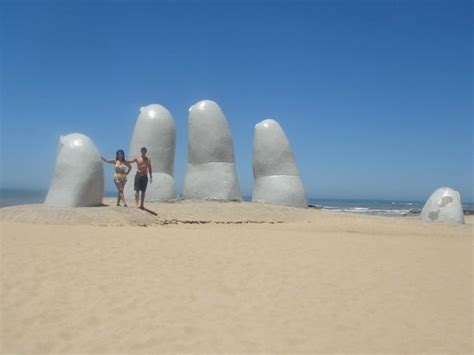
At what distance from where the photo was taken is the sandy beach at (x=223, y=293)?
347cm

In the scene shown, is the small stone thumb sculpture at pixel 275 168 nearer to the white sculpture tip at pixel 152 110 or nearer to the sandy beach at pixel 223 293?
the white sculpture tip at pixel 152 110

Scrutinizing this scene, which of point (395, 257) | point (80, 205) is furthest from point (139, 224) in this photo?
point (395, 257)

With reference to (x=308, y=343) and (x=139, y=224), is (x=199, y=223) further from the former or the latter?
(x=308, y=343)

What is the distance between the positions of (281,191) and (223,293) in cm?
1062

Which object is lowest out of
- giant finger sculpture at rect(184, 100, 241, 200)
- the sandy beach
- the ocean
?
the sandy beach

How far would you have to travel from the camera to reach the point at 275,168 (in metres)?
15.2

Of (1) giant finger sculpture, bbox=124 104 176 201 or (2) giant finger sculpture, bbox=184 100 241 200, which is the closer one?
(1) giant finger sculpture, bbox=124 104 176 201

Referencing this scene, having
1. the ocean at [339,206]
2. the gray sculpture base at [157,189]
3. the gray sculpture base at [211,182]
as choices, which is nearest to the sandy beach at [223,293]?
the gray sculpture base at [157,189]

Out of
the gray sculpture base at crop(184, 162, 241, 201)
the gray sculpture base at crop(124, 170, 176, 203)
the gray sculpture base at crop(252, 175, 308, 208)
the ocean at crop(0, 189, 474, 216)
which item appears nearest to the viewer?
the gray sculpture base at crop(124, 170, 176, 203)

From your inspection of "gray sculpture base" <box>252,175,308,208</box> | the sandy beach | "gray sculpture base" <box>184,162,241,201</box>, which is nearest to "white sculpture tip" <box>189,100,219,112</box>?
"gray sculpture base" <box>184,162,241,201</box>

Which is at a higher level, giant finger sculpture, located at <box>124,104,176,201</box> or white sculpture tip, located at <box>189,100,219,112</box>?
white sculpture tip, located at <box>189,100,219,112</box>

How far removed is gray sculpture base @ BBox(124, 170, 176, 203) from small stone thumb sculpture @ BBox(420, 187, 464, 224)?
8.41 metres

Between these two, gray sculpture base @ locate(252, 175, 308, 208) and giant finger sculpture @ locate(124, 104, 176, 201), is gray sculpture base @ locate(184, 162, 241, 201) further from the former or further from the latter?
gray sculpture base @ locate(252, 175, 308, 208)

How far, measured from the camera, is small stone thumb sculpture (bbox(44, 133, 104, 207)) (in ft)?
34.1
